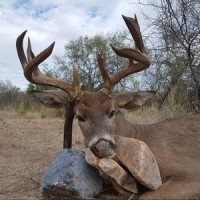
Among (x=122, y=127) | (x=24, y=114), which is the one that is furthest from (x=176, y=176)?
(x=24, y=114)

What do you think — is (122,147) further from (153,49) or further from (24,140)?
(153,49)

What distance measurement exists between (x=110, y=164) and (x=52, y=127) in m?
8.36

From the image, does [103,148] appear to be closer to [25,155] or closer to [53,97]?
[53,97]

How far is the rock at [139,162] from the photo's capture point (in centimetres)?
510

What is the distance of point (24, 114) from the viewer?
1936 centimetres

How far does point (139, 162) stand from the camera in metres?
5.14

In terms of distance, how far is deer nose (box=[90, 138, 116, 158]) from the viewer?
5176mm

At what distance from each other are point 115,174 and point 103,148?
0.99ft

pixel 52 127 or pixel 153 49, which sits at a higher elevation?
pixel 153 49

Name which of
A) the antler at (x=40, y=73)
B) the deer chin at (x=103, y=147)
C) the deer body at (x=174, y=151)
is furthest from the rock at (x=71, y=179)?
the antler at (x=40, y=73)

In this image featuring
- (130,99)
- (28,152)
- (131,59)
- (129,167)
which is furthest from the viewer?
(28,152)

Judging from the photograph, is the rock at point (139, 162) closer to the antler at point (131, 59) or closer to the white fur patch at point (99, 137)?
the white fur patch at point (99, 137)

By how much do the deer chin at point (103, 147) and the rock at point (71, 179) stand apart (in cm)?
27

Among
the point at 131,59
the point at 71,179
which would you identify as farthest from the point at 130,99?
the point at 71,179
